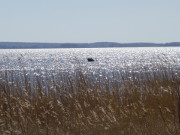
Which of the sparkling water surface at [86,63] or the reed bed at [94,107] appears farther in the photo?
the sparkling water surface at [86,63]

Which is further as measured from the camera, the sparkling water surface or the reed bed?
the sparkling water surface

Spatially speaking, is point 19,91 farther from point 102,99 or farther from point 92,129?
point 92,129

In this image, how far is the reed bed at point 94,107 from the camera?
5895 mm

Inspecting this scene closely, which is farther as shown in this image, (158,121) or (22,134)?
(158,121)

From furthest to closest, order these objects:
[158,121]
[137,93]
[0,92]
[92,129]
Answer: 1. [137,93]
2. [0,92]
3. [158,121]
4. [92,129]

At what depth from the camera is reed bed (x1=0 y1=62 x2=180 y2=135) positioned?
19.3 feet

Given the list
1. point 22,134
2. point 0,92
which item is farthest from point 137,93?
point 22,134

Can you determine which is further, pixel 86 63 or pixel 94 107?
pixel 86 63

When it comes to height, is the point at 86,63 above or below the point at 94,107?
above

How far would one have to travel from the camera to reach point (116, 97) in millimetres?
8109

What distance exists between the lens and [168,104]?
7.43 meters

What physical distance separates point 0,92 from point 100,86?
2445 mm

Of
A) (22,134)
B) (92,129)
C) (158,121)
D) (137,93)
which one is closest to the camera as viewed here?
(22,134)

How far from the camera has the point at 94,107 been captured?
25.9 ft
